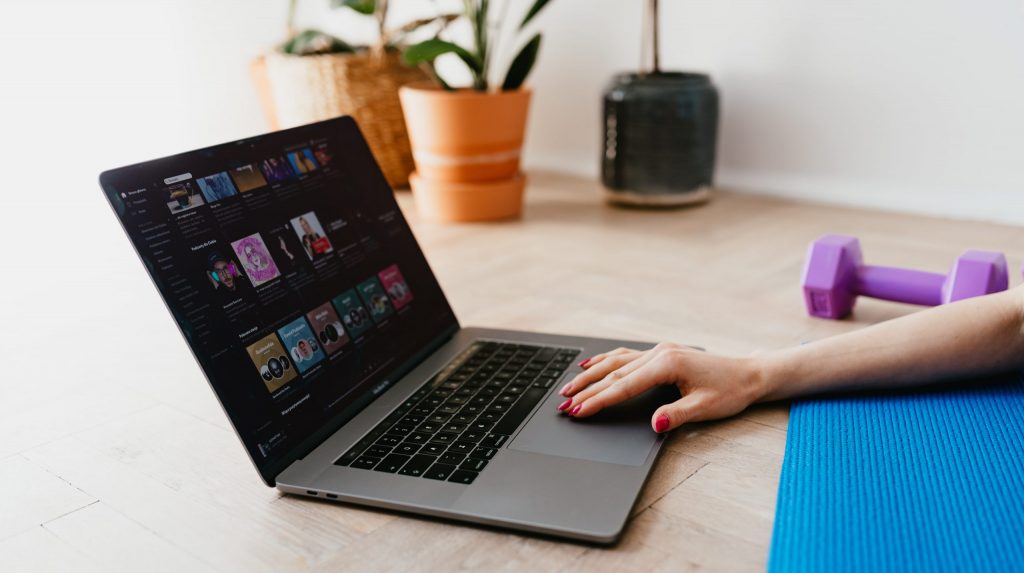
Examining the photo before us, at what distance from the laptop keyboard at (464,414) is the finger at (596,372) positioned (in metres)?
0.04

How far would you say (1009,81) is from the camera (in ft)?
6.07

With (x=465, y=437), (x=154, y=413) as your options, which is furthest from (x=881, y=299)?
(x=154, y=413)

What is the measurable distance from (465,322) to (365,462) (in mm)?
511

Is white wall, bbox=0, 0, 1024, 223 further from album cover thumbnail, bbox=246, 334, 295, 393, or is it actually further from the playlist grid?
album cover thumbnail, bbox=246, 334, 295, 393

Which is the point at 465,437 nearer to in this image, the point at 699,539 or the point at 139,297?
the point at 699,539

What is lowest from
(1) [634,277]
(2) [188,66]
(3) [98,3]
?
(1) [634,277]

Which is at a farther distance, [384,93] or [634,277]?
[384,93]

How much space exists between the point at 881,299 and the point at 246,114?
1.96m

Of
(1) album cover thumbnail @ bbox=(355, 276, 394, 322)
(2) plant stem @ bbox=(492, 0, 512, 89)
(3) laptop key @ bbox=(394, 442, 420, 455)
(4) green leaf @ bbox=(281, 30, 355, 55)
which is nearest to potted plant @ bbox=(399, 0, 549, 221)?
(4) green leaf @ bbox=(281, 30, 355, 55)

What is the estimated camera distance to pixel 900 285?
50.9 inches

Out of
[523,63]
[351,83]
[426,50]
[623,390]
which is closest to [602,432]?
[623,390]

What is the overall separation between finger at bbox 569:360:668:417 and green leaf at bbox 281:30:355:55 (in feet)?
5.41

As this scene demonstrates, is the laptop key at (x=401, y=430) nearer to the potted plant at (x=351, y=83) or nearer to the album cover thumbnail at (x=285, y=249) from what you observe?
the album cover thumbnail at (x=285, y=249)

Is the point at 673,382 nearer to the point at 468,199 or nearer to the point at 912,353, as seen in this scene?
the point at 912,353
